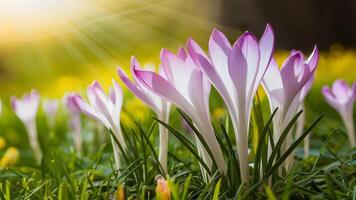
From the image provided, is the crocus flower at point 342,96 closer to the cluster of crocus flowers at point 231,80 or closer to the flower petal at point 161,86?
the cluster of crocus flowers at point 231,80

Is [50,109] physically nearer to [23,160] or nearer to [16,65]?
[23,160]

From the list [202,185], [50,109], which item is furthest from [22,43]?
[202,185]

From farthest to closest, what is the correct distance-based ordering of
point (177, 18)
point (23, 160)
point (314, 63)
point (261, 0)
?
point (177, 18), point (261, 0), point (23, 160), point (314, 63)

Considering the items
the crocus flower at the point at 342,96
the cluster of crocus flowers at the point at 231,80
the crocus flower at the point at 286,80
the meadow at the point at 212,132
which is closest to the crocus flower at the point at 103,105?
the meadow at the point at 212,132

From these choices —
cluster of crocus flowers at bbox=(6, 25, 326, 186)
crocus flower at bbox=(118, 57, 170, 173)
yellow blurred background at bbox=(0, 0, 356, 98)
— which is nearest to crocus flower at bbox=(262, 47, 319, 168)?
cluster of crocus flowers at bbox=(6, 25, 326, 186)

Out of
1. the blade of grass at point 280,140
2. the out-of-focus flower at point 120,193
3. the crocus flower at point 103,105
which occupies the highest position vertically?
the crocus flower at point 103,105

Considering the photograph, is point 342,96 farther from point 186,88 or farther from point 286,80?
point 186,88
